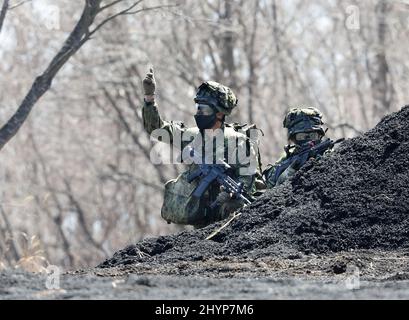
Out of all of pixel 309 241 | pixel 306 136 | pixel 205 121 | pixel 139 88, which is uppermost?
pixel 139 88

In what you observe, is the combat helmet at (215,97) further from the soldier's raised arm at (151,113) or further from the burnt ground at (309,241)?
the burnt ground at (309,241)

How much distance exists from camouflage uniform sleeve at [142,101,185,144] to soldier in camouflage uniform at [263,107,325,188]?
103 cm

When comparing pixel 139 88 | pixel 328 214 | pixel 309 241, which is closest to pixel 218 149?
pixel 328 214

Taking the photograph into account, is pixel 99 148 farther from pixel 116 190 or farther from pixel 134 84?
pixel 134 84

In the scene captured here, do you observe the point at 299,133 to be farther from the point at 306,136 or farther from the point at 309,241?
the point at 309,241

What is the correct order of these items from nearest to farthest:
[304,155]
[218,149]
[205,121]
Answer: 1. [218,149]
2. [205,121]
3. [304,155]

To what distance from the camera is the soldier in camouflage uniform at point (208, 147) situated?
12.5m

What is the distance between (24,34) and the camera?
24.9m

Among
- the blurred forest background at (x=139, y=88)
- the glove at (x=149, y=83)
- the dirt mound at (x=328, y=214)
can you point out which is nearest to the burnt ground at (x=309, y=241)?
the dirt mound at (x=328, y=214)

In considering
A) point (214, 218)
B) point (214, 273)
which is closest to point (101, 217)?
point (214, 218)

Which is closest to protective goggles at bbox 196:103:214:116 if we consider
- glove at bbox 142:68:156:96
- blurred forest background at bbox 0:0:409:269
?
glove at bbox 142:68:156:96

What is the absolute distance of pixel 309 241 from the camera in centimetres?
1101

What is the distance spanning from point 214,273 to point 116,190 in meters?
19.0

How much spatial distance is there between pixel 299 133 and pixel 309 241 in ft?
7.49
